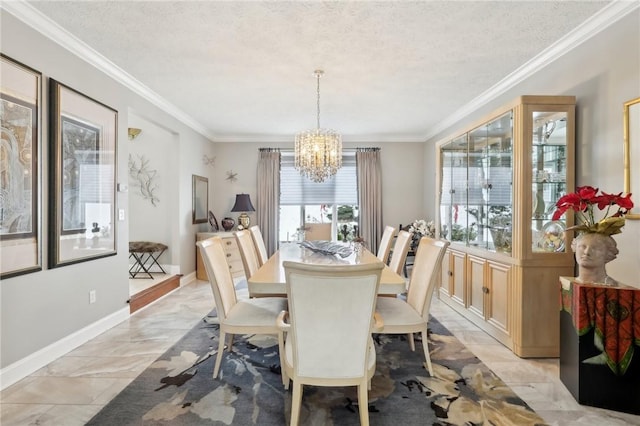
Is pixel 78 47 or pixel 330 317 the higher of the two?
pixel 78 47

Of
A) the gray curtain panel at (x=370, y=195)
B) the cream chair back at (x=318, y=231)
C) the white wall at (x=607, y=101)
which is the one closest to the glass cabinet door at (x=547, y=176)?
the white wall at (x=607, y=101)

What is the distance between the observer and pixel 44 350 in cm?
251

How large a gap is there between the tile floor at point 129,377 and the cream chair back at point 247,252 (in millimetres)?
926

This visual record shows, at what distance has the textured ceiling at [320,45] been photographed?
230cm

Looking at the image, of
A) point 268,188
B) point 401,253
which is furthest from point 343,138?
point 401,253

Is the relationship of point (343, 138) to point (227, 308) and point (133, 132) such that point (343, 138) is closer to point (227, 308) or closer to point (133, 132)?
point (133, 132)

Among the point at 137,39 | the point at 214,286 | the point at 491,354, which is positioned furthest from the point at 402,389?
the point at 137,39

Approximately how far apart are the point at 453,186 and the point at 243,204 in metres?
3.53

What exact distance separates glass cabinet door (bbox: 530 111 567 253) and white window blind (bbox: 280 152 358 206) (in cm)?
387

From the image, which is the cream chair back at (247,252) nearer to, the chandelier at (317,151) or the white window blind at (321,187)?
the chandelier at (317,151)

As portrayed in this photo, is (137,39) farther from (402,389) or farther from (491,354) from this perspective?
(491,354)

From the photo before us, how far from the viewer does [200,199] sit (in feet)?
18.7

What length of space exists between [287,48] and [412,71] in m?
1.32

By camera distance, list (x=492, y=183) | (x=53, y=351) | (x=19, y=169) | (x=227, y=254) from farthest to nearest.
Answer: (x=227, y=254) → (x=492, y=183) → (x=53, y=351) → (x=19, y=169)
